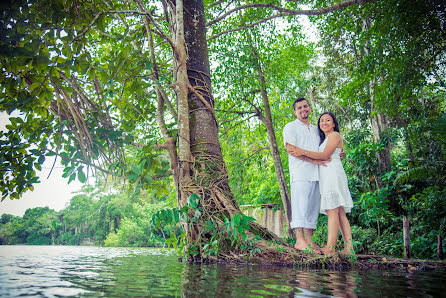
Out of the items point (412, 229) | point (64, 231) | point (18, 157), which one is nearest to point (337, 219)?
point (18, 157)

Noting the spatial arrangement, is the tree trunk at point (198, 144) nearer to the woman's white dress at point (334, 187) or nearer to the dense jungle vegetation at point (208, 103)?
the dense jungle vegetation at point (208, 103)

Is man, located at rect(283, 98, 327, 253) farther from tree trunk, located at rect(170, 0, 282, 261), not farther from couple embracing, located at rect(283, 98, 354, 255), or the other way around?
tree trunk, located at rect(170, 0, 282, 261)

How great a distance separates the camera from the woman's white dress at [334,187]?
3389mm

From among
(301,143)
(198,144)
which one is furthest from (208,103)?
(301,143)

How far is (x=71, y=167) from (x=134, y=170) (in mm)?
710

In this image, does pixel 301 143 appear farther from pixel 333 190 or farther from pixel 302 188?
pixel 333 190

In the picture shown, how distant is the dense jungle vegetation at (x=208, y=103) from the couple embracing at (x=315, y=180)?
0.77 m

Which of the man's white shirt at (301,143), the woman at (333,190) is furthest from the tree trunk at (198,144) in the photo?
the man's white shirt at (301,143)

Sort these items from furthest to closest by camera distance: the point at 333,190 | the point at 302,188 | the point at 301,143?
the point at 301,143
the point at 302,188
the point at 333,190

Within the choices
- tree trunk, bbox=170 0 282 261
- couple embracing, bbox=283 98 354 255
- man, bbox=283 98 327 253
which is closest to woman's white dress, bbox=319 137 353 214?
couple embracing, bbox=283 98 354 255

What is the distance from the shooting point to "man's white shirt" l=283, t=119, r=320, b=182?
12.1 feet

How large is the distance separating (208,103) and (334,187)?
5.90 feet

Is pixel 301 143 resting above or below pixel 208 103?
below

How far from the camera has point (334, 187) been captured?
343 centimetres
